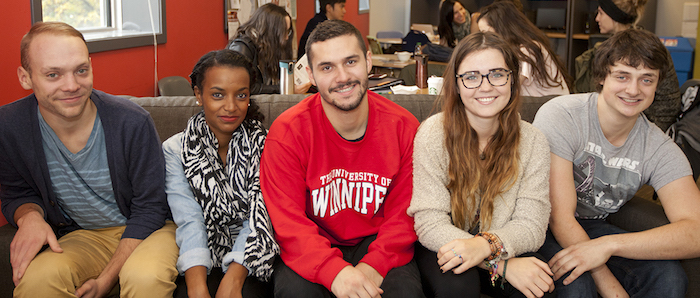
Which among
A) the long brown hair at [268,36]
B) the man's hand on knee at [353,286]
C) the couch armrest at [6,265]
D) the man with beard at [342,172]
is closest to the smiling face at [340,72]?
the man with beard at [342,172]

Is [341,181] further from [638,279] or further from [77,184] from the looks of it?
[638,279]

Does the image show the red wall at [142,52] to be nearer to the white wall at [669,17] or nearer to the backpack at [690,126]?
the backpack at [690,126]

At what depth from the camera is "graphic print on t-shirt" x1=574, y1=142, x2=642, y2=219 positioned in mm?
1733

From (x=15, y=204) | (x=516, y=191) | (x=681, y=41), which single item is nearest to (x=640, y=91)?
(x=516, y=191)

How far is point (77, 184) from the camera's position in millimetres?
1640

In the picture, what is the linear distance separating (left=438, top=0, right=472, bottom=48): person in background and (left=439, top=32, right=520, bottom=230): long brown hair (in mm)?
4077

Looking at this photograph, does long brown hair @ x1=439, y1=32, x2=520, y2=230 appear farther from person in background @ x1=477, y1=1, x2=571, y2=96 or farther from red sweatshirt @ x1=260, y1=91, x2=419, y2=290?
person in background @ x1=477, y1=1, x2=571, y2=96

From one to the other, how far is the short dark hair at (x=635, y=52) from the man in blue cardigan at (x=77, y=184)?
1558mm

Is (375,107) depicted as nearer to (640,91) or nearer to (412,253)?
(412,253)

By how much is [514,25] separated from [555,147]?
139cm

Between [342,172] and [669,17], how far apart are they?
588cm

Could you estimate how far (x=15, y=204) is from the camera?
161 centimetres

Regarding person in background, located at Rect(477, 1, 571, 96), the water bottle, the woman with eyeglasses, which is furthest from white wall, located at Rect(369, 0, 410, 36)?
the woman with eyeglasses

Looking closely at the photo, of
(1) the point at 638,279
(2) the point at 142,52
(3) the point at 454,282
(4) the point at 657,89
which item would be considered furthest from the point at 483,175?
(2) the point at 142,52
